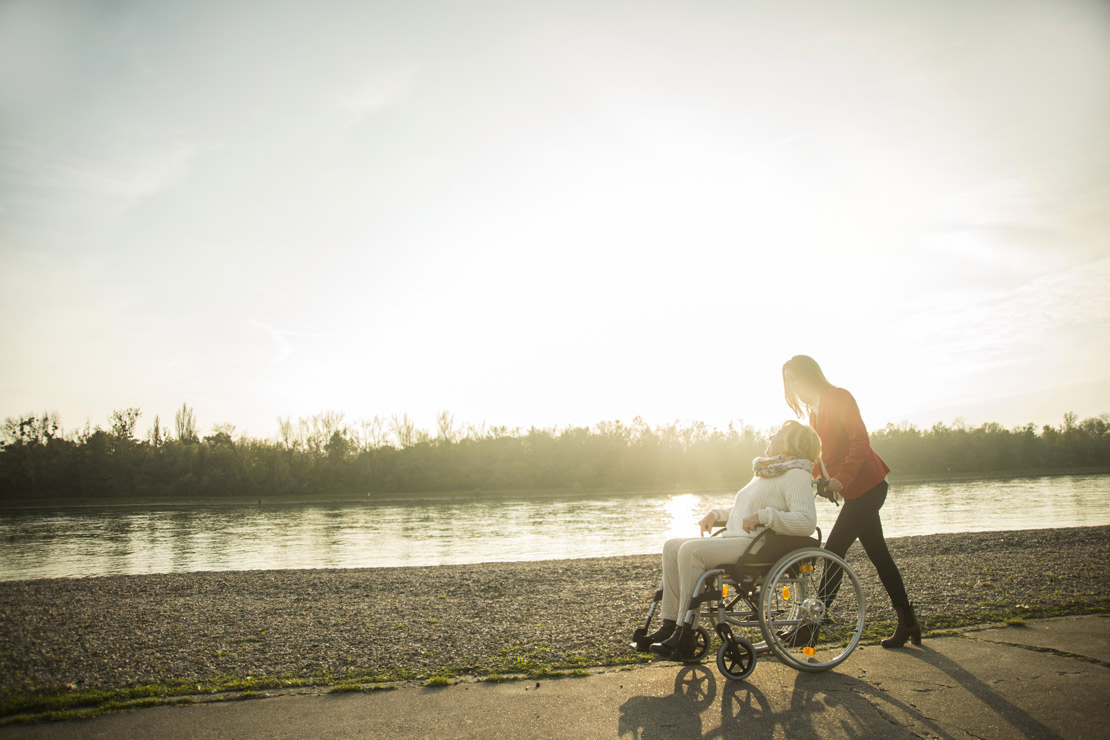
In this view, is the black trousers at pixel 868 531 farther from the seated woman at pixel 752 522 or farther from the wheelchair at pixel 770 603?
the seated woman at pixel 752 522

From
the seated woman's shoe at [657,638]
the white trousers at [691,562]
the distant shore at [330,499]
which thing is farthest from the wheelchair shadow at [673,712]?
the distant shore at [330,499]

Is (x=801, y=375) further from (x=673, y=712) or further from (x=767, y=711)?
(x=673, y=712)

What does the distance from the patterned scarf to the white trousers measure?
47cm

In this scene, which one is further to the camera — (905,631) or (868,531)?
(868,531)

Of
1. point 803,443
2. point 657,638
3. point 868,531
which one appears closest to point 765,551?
point 803,443

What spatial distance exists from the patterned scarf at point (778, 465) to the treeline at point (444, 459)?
3039 inches

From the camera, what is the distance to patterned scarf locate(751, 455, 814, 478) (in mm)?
4336

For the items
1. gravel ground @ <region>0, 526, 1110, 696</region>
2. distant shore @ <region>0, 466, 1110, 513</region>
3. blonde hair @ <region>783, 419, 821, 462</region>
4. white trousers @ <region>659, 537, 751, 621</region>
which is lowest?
distant shore @ <region>0, 466, 1110, 513</region>

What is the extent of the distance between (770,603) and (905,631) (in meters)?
1.39

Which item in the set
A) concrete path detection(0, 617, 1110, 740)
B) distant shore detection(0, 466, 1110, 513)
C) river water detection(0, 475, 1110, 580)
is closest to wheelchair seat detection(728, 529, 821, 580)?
concrete path detection(0, 617, 1110, 740)

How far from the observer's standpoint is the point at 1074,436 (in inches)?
3787

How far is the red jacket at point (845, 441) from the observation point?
15.8 ft

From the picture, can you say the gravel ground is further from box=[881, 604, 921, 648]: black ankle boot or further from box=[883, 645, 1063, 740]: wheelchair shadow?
box=[883, 645, 1063, 740]: wheelchair shadow

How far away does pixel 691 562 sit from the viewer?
4133mm
